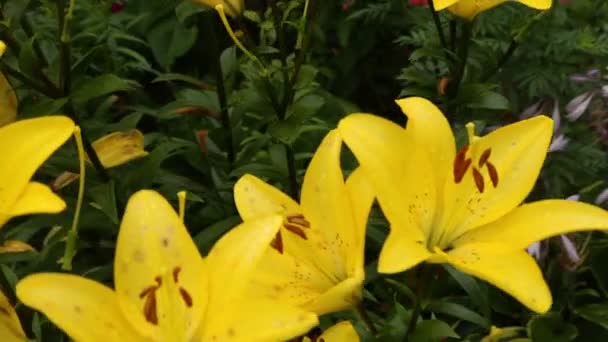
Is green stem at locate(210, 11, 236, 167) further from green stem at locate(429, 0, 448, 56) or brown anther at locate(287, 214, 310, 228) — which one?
brown anther at locate(287, 214, 310, 228)

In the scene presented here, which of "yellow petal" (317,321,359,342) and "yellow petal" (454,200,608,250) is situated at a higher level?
"yellow petal" (454,200,608,250)

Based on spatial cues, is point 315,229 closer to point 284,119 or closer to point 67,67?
point 284,119

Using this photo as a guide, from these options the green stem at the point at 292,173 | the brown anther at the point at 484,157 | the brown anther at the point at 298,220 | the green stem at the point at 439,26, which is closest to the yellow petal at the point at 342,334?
the brown anther at the point at 298,220

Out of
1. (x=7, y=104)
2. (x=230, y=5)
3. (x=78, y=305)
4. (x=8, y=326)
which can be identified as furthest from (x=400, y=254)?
(x=7, y=104)

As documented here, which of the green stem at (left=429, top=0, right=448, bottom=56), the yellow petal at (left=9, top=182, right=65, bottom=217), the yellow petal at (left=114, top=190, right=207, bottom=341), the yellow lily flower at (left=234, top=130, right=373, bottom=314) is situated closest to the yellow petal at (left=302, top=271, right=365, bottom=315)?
the yellow lily flower at (left=234, top=130, right=373, bottom=314)

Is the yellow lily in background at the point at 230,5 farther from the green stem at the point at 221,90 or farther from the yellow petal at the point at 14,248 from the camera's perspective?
the yellow petal at the point at 14,248

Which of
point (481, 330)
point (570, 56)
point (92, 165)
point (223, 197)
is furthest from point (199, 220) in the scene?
point (570, 56)

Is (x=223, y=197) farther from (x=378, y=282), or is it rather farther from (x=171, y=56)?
(x=171, y=56)
